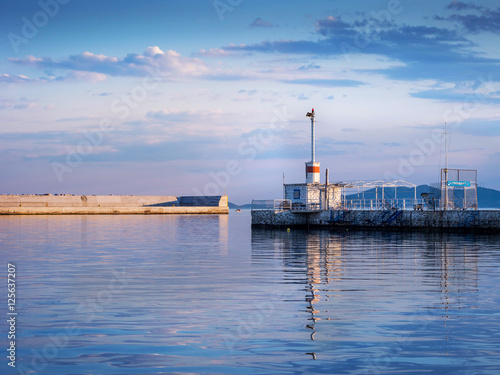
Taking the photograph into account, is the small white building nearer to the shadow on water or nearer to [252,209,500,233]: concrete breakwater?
[252,209,500,233]: concrete breakwater

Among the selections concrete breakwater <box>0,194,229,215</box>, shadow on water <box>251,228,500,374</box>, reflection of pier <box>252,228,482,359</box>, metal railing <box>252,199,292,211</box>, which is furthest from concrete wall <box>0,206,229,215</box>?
shadow on water <box>251,228,500,374</box>

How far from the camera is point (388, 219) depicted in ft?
186

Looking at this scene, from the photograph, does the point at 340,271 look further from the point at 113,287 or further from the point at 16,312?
the point at 16,312

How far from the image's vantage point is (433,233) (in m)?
52.3

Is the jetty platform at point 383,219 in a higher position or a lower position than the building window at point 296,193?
lower

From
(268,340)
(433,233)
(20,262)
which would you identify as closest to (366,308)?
(268,340)

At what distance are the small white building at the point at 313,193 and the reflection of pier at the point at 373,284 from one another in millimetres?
24557

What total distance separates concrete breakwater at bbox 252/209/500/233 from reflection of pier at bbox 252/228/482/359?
55.9 feet

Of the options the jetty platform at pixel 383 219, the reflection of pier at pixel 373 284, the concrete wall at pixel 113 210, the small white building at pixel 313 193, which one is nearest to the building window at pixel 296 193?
the small white building at pixel 313 193

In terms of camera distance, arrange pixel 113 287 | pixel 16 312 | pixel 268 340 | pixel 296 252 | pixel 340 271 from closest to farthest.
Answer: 1. pixel 268 340
2. pixel 16 312
3. pixel 113 287
4. pixel 340 271
5. pixel 296 252

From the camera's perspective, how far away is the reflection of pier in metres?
13.3

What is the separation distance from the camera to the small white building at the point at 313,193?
60.2 meters

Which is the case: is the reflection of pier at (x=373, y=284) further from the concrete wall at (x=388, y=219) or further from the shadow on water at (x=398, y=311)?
the concrete wall at (x=388, y=219)

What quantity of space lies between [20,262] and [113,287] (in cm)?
1001
